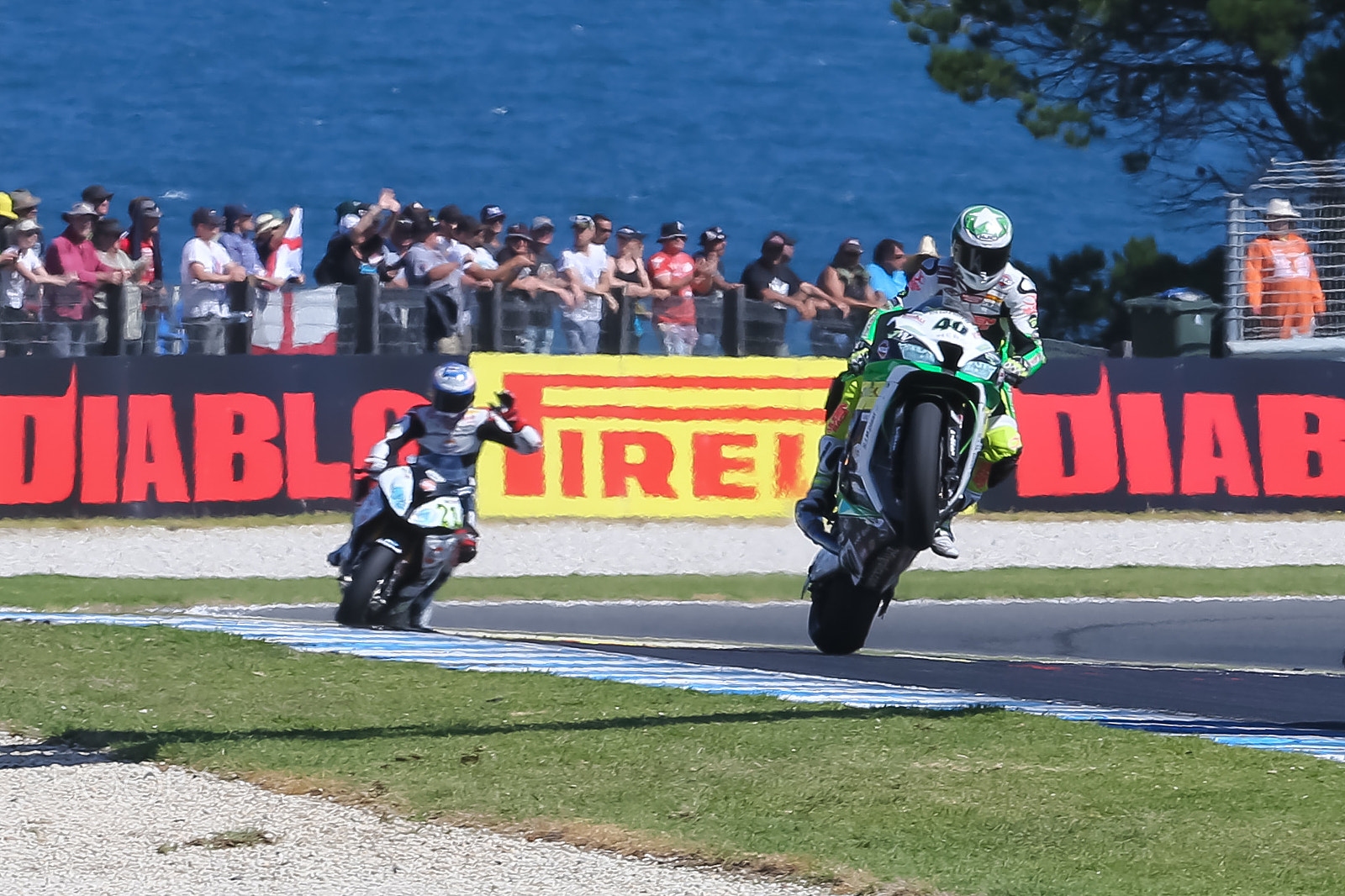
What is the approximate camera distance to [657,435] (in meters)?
17.6

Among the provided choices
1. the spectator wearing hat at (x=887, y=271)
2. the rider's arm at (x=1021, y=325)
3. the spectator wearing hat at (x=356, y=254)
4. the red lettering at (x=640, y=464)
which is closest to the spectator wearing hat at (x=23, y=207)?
the spectator wearing hat at (x=356, y=254)

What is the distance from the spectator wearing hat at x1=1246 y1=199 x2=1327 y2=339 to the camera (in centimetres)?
1769

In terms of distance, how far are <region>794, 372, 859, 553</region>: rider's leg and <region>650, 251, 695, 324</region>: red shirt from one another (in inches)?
363

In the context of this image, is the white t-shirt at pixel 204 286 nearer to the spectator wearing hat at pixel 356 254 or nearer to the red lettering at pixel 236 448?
the red lettering at pixel 236 448

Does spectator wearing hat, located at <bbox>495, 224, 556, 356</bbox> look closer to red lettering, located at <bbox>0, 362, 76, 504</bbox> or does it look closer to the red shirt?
the red shirt

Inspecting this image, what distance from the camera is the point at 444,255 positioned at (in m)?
16.8

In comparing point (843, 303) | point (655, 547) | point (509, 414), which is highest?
point (843, 303)

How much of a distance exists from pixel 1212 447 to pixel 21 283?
10.2m

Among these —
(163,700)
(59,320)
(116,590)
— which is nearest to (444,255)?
(59,320)

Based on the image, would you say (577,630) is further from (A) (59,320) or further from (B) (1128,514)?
(B) (1128,514)

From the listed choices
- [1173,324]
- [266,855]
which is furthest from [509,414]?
[1173,324]

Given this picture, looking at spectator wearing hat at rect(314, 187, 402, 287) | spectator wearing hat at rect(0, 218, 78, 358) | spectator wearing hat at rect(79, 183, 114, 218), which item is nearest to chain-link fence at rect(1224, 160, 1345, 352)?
spectator wearing hat at rect(314, 187, 402, 287)

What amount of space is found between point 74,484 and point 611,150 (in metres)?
26.7

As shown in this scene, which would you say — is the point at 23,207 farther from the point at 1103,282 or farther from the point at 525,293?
the point at 1103,282
